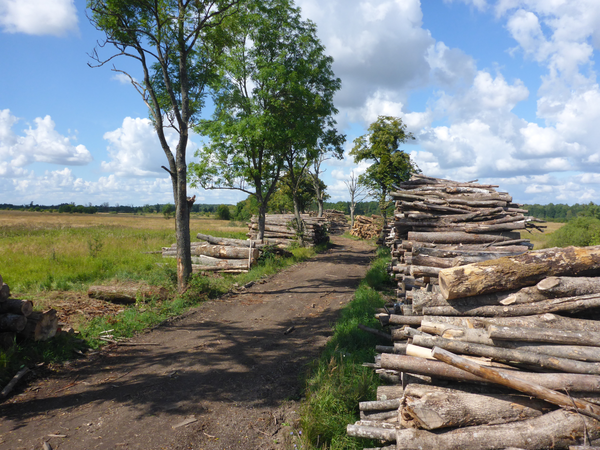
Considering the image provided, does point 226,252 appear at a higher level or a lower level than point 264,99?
lower

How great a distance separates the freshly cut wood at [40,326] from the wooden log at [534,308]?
6.70 meters

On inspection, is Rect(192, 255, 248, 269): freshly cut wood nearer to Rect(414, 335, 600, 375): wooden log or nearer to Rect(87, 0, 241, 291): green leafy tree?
Rect(87, 0, 241, 291): green leafy tree

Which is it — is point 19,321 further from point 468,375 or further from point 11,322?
point 468,375

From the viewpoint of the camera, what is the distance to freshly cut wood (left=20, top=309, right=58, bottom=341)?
631 centimetres

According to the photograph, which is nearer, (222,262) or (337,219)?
(222,262)

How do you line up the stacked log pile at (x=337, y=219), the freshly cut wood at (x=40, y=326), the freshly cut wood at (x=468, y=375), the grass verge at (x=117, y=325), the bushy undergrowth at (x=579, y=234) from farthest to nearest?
the stacked log pile at (x=337, y=219)
the bushy undergrowth at (x=579, y=234)
the freshly cut wood at (x=40, y=326)
the grass verge at (x=117, y=325)
the freshly cut wood at (x=468, y=375)

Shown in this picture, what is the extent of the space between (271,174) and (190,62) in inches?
329

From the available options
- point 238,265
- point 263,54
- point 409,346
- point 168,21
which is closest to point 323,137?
point 263,54

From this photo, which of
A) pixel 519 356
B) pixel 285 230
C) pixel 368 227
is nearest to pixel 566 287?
pixel 519 356

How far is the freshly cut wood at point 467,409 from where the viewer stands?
3.28 meters

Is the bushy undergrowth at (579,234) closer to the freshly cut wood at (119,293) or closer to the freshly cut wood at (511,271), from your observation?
the freshly cut wood at (511,271)

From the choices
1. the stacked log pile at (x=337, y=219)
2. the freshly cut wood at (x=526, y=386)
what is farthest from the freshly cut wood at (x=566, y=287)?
the stacked log pile at (x=337, y=219)

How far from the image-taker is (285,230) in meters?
24.9

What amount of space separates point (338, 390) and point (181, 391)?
240cm
